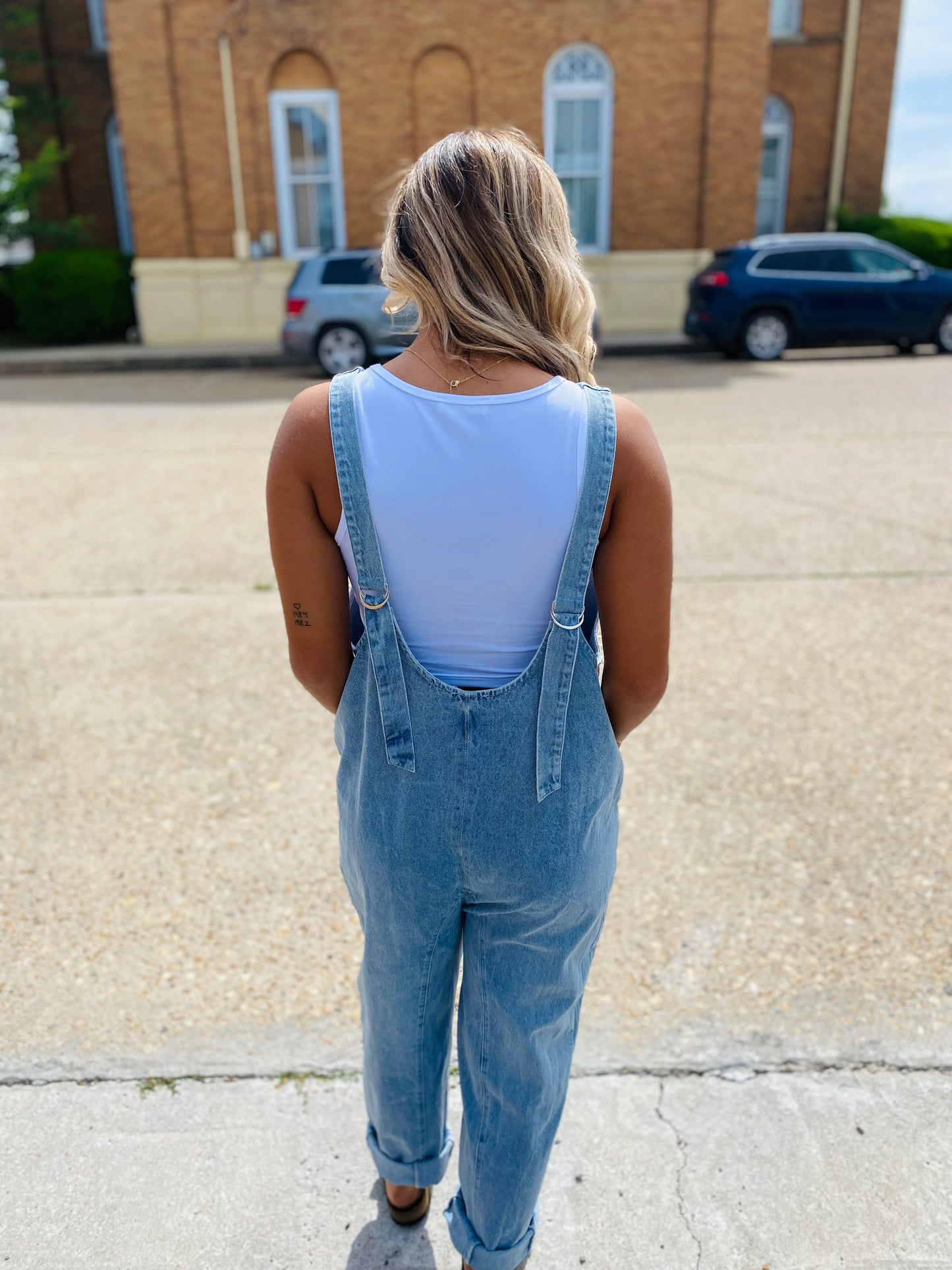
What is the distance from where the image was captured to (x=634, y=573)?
4.62ft

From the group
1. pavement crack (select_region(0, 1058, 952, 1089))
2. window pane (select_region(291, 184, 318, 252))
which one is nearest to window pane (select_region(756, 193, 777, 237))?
window pane (select_region(291, 184, 318, 252))

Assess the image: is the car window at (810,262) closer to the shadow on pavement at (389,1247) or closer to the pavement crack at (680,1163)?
the pavement crack at (680,1163)

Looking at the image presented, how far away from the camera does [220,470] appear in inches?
301

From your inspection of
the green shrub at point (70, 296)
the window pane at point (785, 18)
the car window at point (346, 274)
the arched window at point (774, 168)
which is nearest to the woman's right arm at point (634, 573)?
the car window at point (346, 274)

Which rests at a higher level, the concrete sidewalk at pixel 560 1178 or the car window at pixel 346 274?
the car window at pixel 346 274

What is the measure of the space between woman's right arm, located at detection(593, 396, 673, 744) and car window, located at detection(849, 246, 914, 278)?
1408cm

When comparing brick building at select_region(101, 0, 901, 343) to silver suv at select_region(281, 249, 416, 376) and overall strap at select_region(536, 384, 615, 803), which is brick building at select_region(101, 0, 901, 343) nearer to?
silver suv at select_region(281, 249, 416, 376)

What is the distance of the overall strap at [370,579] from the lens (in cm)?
130

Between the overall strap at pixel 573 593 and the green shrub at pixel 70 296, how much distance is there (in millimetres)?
17931

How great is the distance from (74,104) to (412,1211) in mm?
23309

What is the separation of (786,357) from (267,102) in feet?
29.8

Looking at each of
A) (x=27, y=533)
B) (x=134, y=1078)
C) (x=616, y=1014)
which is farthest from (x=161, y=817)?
(x=27, y=533)

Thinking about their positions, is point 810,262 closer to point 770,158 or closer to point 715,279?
point 715,279

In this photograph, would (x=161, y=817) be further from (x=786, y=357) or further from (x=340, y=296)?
(x=786, y=357)
